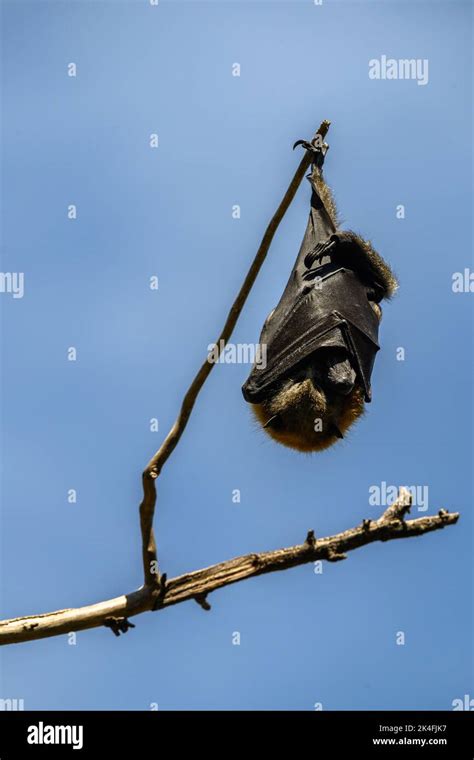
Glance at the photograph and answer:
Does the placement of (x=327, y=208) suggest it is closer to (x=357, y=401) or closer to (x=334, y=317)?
(x=334, y=317)

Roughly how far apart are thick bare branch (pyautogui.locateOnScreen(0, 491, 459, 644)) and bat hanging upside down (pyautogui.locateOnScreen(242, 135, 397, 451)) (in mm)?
3608

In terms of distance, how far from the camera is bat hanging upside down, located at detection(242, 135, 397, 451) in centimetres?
1050

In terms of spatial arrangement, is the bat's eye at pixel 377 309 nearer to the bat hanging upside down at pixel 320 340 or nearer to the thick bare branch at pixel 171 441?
the bat hanging upside down at pixel 320 340

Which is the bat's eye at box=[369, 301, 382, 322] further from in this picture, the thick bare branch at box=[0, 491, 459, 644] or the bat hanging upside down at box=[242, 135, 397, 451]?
the thick bare branch at box=[0, 491, 459, 644]

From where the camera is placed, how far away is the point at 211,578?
22.5ft

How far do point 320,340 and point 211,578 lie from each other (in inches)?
169

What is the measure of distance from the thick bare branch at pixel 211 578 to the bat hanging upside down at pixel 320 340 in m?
3.61

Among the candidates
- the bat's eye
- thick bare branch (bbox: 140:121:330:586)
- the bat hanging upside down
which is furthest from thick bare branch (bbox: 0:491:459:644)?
the bat's eye

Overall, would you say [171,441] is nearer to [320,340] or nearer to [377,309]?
[320,340]

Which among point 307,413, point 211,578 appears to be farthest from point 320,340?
point 211,578

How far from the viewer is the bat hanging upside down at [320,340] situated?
34.4 ft
